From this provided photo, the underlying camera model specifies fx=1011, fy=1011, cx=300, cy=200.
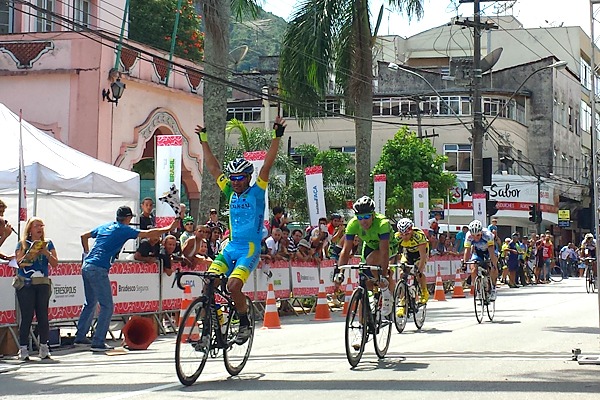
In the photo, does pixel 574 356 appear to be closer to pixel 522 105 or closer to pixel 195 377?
pixel 195 377

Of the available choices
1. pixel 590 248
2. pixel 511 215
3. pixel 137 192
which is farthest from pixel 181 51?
pixel 511 215

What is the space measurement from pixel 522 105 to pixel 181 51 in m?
30.9

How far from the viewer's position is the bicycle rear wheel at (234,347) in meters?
10.1

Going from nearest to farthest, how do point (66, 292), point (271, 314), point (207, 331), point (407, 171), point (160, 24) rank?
point (207, 331), point (66, 292), point (271, 314), point (160, 24), point (407, 171)

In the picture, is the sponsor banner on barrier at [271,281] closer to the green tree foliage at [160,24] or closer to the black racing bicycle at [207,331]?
the black racing bicycle at [207,331]

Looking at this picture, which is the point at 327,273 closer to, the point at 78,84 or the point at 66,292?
the point at 78,84

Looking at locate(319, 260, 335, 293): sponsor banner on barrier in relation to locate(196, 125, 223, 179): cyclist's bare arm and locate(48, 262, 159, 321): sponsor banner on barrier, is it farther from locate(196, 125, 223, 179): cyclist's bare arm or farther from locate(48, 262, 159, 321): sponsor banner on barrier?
locate(196, 125, 223, 179): cyclist's bare arm

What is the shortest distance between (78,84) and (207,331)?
672 inches

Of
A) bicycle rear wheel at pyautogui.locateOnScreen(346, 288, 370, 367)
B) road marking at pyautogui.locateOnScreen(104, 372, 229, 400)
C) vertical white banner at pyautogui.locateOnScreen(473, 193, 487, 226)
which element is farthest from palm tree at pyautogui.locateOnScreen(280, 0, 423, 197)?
road marking at pyautogui.locateOnScreen(104, 372, 229, 400)

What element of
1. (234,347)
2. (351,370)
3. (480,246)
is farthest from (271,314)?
(234,347)

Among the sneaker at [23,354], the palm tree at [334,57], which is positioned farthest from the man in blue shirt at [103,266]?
the palm tree at [334,57]

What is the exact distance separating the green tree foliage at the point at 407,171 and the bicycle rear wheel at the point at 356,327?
125 feet

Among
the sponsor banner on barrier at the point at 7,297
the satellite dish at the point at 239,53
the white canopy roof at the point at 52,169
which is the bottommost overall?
the sponsor banner on barrier at the point at 7,297

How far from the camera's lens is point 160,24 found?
43.9 meters
